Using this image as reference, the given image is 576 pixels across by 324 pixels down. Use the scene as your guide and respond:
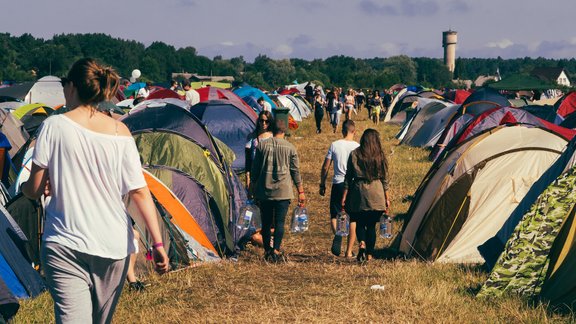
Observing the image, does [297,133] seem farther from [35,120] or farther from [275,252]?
[275,252]

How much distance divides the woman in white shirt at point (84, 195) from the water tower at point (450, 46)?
574ft

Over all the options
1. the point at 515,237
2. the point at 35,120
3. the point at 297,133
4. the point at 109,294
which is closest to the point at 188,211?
the point at 515,237

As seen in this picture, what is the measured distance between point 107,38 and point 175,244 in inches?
4942

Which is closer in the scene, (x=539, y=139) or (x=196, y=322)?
(x=196, y=322)

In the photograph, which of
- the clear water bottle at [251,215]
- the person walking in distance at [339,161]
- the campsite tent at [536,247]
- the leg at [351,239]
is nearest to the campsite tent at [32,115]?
the clear water bottle at [251,215]

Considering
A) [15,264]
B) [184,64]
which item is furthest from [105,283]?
[184,64]

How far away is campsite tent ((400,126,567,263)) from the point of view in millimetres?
9273

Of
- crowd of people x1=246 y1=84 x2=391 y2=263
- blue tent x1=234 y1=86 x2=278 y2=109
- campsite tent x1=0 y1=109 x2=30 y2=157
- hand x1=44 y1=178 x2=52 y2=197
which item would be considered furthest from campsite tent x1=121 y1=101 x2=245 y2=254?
blue tent x1=234 y1=86 x2=278 y2=109

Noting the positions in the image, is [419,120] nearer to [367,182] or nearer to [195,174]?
[195,174]

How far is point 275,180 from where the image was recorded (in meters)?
9.41

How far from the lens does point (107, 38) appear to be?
12975 centimetres

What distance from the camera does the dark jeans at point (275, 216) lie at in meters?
9.49

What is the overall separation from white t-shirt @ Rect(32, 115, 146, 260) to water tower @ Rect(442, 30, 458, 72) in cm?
17508

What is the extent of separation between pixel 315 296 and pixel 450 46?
17498cm
